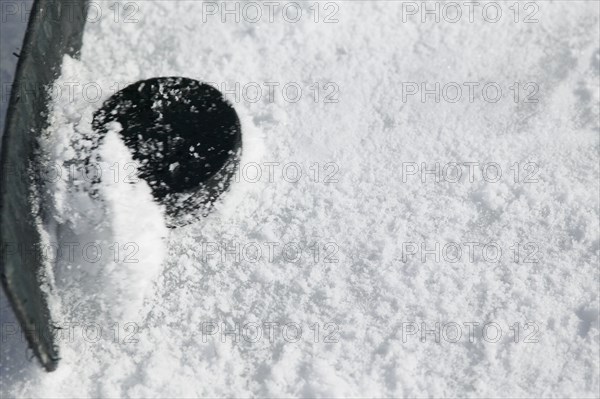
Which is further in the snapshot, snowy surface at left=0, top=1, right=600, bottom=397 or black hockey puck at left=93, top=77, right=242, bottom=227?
black hockey puck at left=93, top=77, right=242, bottom=227

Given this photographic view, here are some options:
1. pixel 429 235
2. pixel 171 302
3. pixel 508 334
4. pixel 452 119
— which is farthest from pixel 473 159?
pixel 171 302

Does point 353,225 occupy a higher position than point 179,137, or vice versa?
point 179,137

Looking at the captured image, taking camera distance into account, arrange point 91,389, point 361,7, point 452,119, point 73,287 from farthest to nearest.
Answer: point 361,7 → point 452,119 → point 73,287 → point 91,389

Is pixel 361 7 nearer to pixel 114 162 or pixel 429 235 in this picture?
pixel 429 235
